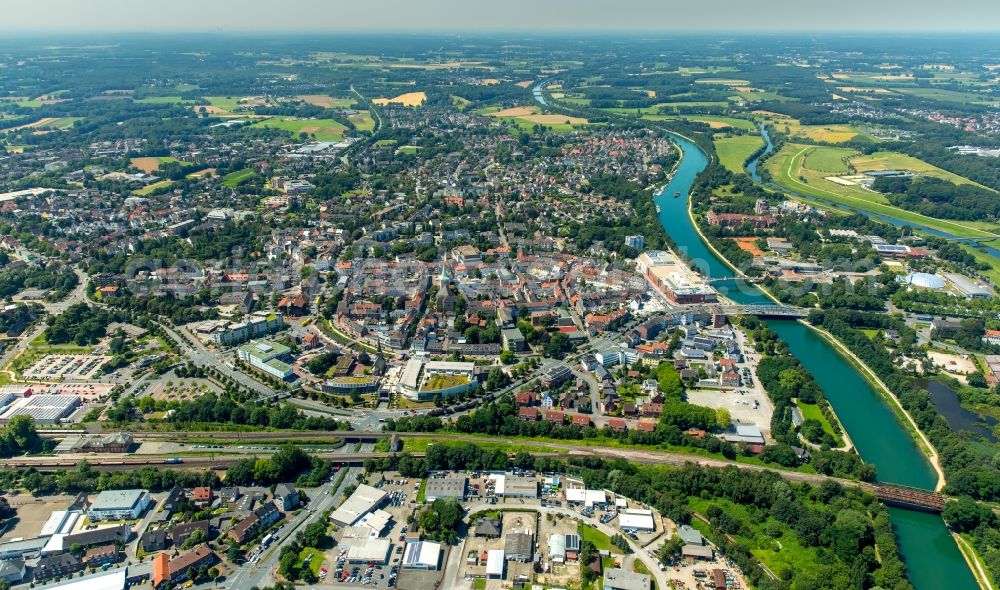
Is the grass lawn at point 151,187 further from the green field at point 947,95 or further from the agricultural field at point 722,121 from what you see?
the green field at point 947,95

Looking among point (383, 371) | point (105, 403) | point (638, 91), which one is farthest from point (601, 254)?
point (638, 91)

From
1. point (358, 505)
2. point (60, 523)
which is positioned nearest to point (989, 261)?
point (358, 505)

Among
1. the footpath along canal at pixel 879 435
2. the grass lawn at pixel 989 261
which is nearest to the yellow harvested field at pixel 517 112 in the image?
the footpath along canal at pixel 879 435

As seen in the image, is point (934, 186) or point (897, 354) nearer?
point (897, 354)

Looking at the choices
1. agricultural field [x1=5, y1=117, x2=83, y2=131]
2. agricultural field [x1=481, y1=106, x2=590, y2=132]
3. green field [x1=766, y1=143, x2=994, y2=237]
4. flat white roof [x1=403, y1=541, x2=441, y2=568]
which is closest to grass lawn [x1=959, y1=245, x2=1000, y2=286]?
green field [x1=766, y1=143, x2=994, y2=237]

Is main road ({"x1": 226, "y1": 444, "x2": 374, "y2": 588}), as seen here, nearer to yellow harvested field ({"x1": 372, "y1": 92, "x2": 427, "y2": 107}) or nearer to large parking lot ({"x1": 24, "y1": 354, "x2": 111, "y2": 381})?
large parking lot ({"x1": 24, "y1": 354, "x2": 111, "y2": 381})

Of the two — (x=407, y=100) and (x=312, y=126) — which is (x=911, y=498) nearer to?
(x=312, y=126)

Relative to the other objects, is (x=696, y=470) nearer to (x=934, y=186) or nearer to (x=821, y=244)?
(x=821, y=244)
